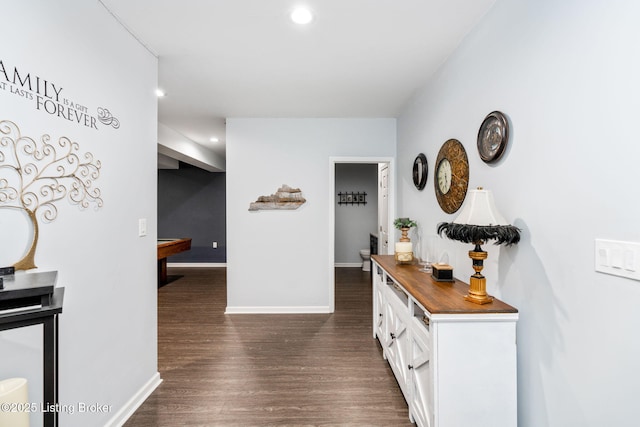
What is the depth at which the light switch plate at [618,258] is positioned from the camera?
3.20 feet

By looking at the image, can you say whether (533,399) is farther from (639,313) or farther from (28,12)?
(28,12)

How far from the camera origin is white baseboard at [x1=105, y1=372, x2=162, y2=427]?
1.83m

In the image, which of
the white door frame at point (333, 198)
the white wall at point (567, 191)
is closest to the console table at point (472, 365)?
the white wall at point (567, 191)

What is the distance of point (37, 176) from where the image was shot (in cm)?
133

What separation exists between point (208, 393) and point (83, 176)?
167 centimetres

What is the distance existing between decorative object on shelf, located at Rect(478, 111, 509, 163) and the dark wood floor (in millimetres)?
1716

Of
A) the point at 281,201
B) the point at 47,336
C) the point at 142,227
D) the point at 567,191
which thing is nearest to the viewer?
the point at 47,336

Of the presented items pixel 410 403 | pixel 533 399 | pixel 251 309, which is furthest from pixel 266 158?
pixel 533 399

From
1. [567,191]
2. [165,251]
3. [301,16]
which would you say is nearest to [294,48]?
[301,16]

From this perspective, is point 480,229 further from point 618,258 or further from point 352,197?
point 352,197

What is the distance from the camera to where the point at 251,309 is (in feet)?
12.6

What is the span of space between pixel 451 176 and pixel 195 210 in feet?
20.1

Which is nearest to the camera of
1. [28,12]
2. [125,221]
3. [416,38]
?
[28,12]

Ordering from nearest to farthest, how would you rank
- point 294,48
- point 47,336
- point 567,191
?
point 47,336 → point 567,191 → point 294,48
